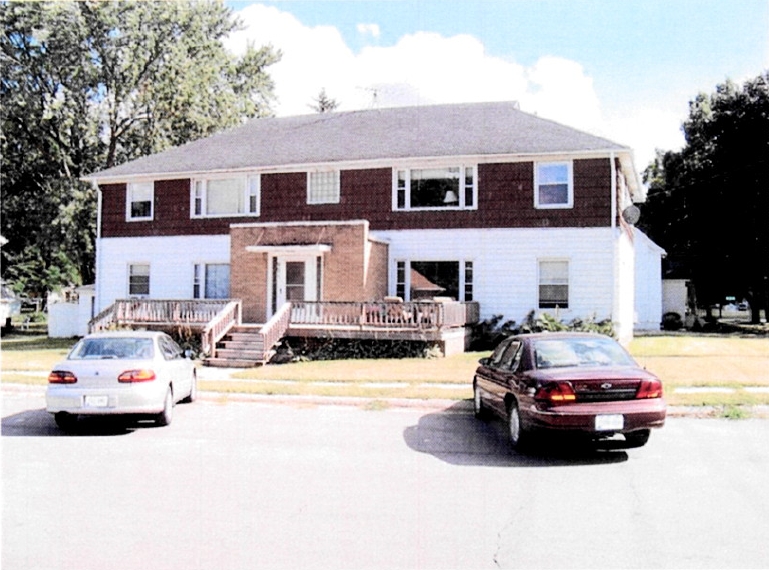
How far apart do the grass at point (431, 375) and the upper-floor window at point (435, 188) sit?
5.75 m

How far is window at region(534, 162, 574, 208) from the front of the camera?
23.6 meters

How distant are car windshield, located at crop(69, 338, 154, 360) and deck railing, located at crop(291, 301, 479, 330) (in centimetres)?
979

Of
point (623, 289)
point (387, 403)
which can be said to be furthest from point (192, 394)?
point (623, 289)

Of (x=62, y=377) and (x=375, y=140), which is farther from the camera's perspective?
(x=375, y=140)

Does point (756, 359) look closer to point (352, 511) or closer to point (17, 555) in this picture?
point (352, 511)

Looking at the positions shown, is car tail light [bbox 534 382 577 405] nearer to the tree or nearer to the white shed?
the white shed

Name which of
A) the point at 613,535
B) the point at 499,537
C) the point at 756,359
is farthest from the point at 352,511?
the point at 756,359

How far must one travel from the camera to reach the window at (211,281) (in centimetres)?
2716

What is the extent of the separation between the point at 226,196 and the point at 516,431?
20.5m

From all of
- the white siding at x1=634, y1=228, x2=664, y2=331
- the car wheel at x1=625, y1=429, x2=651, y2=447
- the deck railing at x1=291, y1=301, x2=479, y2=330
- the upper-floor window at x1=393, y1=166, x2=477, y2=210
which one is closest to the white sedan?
the car wheel at x1=625, y1=429, x2=651, y2=447

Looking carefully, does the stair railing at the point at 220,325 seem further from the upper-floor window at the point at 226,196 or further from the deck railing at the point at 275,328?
the upper-floor window at the point at 226,196

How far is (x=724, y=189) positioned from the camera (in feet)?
128

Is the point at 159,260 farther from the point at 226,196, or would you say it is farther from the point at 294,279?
the point at 294,279

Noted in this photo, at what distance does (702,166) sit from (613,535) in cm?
3979
